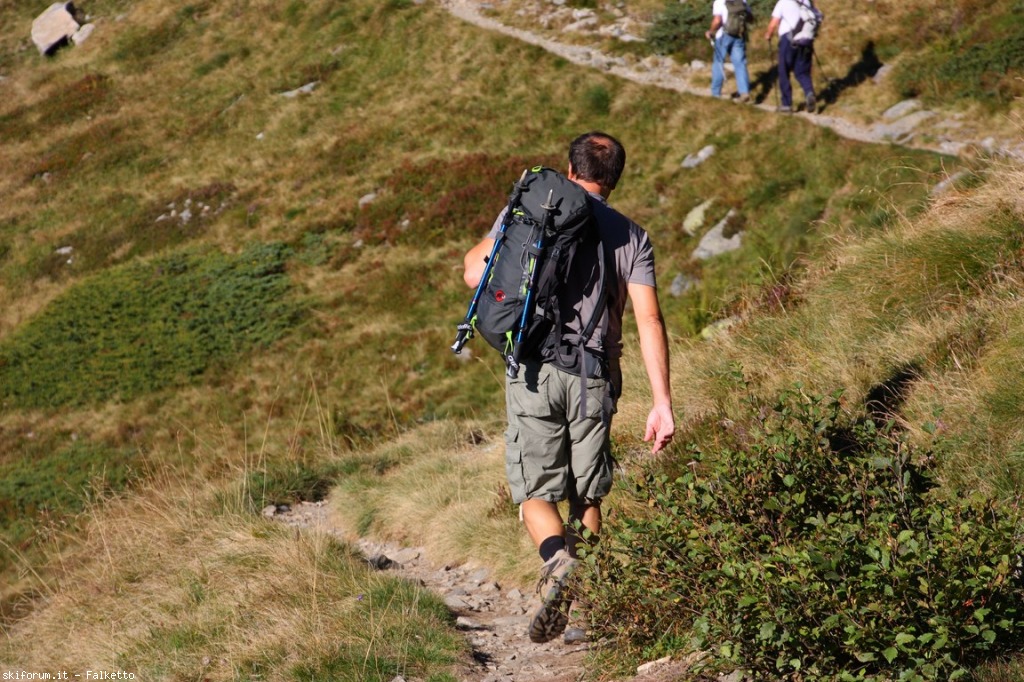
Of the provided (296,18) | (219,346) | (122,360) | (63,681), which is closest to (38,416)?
Answer: (122,360)

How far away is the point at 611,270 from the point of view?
429cm

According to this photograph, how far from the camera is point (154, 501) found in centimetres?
793

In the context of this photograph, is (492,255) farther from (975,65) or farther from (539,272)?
(975,65)

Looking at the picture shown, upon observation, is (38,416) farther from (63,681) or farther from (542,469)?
(542,469)

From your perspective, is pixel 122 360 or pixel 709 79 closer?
pixel 122 360

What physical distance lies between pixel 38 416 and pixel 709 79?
52.1ft

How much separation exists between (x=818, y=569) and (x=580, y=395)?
1467mm

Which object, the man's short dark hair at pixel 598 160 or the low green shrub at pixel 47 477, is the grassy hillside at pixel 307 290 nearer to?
the low green shrub at pixel 47 477

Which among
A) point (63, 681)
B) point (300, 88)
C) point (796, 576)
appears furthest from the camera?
point (300, 88)

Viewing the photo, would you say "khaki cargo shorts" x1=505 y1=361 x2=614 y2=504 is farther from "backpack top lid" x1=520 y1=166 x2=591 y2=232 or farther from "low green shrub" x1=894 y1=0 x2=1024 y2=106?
"low green shrub" x1=894 y1=0 x2=1024 y2=106

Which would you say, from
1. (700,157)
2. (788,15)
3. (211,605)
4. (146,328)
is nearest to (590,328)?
(211,605)

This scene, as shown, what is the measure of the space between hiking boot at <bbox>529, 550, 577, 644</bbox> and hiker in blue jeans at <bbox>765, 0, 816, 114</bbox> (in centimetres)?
1418

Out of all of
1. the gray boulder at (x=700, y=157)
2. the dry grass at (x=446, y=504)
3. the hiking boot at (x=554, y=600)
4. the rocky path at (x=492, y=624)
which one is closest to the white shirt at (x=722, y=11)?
the gray boulder at (x=700, y=157)

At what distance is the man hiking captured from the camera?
13.9 feet
